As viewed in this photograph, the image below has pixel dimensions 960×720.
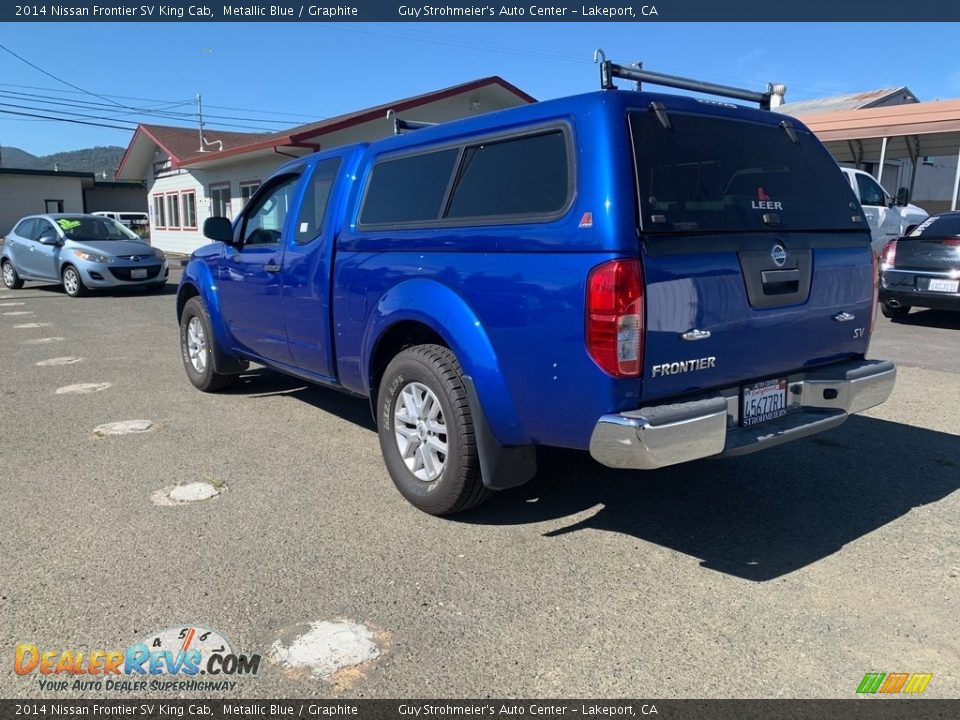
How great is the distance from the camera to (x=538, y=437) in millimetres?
3355

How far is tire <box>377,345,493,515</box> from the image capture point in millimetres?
3621

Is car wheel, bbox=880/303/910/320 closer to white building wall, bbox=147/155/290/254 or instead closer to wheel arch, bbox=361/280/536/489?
wheel arch, bbox=361/280/536/489

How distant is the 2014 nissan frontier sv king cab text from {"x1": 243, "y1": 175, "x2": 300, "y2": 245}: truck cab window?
2.70ft

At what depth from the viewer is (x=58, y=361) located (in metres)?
8.02

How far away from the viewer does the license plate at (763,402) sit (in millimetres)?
3471

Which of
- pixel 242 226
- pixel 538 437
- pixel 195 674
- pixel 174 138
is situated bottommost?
pixel 195 674

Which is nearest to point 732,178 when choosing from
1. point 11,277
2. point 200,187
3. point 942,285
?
point 942,285

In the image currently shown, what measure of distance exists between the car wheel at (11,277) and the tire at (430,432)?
50.7 ft

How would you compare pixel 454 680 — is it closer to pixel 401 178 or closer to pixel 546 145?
pixel 546 145

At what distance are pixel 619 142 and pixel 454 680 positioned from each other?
7.21 ft

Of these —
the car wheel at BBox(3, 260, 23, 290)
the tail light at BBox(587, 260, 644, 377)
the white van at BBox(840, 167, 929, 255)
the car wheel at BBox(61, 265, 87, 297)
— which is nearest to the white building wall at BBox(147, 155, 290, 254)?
the car wheel at BBox(3, 260, 23, 290)

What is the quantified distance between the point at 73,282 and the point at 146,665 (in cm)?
1364

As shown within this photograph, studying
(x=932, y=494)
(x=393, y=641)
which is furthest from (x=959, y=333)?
(x=393, y=641)

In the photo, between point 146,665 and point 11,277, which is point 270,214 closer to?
point 146,665
